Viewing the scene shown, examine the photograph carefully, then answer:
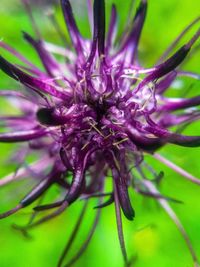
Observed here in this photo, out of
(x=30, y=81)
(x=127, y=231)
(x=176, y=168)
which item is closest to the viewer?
(x=30, y=81)

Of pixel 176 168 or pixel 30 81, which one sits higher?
pixel 30 81

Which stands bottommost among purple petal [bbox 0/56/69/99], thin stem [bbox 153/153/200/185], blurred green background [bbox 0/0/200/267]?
blurred green background [bbox 0/0/200/267]

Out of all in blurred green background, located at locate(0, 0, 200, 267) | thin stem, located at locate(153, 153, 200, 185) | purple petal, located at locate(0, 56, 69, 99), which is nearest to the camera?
purple petal, located at locate(0, 56, 69, 99)

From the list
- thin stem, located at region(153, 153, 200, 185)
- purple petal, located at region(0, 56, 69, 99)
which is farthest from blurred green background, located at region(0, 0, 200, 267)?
purple petal, located at region(0, 56, 69, 99)

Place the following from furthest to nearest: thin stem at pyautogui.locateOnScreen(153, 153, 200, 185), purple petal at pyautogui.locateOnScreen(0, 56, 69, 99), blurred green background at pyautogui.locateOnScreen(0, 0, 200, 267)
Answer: blurred green background at pyautogui.locateOnScreen(0, 0, 200, 267), thin stem at pyautogui.locateOnScreen(153, 153, 200, 185), purple petal at pyautogui.locateOnScreen(0, 56, 69, 99)

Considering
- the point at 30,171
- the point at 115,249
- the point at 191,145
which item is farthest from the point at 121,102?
the point at 115,249

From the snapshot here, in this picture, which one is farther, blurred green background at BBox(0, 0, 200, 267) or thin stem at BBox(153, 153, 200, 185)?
blurred green background at BBox(0, 0, 200, 267)

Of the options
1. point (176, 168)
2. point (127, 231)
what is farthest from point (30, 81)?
point (127, 231)

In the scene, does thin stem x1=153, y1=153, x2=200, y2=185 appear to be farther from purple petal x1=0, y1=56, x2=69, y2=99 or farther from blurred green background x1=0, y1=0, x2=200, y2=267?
purple petal x1=0, y1=56, x2=69, y2=99

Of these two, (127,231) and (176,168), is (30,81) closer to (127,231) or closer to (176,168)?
(176,168)

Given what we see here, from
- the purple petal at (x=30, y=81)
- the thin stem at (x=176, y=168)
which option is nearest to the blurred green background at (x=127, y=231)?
the thin stem at (x=176, y=168)

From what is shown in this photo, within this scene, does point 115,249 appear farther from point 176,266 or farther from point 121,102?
point 121,102
